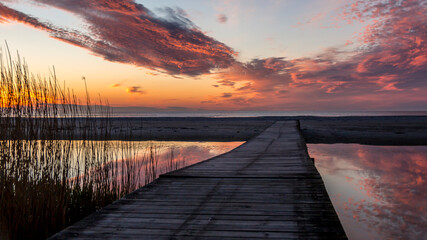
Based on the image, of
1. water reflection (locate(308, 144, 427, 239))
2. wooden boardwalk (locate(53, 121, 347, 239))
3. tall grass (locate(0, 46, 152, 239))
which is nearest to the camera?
wooden boardwalk (locate(53, 121, 347, 239))

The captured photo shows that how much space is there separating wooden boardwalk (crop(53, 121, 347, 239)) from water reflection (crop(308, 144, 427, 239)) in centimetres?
114

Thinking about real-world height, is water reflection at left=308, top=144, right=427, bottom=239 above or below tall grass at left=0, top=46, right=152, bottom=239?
below

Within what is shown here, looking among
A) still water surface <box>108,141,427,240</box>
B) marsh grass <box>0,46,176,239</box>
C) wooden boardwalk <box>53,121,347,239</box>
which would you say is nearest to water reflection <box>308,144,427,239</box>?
still water surface <box>108,141,427,240</box>

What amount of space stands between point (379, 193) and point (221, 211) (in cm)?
458

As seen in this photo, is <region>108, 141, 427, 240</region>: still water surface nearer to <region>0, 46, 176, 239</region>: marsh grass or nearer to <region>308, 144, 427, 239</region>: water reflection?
<region>308, 144, 427, 239</region>: water reflection

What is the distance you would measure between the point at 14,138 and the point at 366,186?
7.08 meters

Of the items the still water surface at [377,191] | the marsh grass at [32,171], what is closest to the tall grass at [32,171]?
the marsh grass at [32,171]

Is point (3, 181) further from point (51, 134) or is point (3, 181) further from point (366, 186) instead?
point (366, 186)

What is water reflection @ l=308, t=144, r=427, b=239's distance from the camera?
157 inches

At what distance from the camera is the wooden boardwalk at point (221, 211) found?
2250 millimetres

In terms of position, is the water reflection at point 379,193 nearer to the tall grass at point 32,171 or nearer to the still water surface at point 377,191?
the still water surface at point 377,191

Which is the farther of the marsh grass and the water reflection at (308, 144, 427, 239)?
the water reflection at (308, 144, 427, 239)

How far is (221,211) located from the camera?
2760 millimetres

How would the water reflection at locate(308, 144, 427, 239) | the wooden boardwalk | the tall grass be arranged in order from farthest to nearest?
the water reflection at locate(308, 144, 427, 239), the tall grass, the wooden boardwalk
